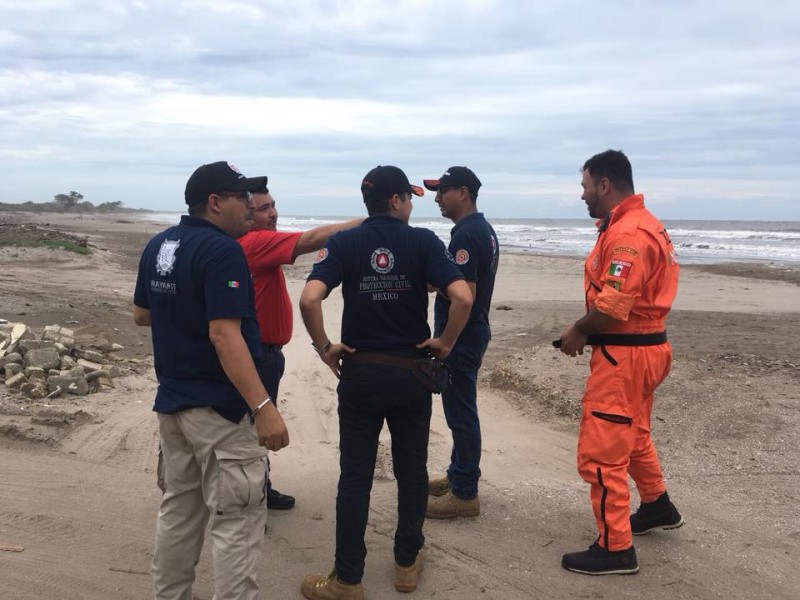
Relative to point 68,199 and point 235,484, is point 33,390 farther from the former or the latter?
point 68,199

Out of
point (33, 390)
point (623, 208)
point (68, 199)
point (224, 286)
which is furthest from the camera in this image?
point (68, 199)

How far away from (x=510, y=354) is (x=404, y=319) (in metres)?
5.98

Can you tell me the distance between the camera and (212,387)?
2.89 m

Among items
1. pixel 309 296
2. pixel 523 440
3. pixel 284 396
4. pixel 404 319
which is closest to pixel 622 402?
pixel 404 319

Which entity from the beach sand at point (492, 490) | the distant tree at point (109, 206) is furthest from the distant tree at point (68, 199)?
the beach sand at point (492, 490)

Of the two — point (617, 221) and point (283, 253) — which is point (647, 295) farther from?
point (283, 253)

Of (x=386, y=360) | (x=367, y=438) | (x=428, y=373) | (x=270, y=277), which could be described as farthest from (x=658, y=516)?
(x=270, y=277)

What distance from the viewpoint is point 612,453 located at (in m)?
3.62

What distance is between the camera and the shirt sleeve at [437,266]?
337cm

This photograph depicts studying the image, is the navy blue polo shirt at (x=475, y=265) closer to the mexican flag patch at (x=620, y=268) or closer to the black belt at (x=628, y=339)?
the black belt at (x=628, y=339)

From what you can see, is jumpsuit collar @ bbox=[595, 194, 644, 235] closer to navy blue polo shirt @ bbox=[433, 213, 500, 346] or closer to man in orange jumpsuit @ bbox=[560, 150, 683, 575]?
man in orange jumpsuit @ bbox=[560, 150, 683, 575]

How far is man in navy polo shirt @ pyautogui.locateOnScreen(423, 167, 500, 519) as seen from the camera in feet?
13.9

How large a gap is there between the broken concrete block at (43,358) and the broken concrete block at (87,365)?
0.74ft

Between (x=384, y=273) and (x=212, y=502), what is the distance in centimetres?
130
